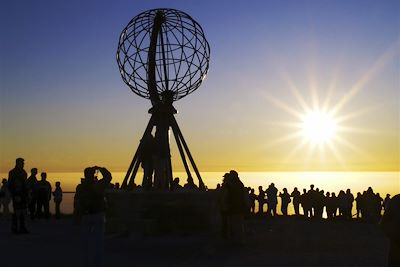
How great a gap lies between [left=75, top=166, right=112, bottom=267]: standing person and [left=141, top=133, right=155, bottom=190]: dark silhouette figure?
817cm

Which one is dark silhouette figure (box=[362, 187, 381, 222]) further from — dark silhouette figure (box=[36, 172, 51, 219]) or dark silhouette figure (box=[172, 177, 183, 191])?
dark silhouette figure (box=[36, 172, 51, 219])

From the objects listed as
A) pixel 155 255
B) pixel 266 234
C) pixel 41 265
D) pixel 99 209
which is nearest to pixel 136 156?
pixel 266 234

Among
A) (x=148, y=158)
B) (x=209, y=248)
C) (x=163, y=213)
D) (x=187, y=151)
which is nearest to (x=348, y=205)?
(x=187, y=151)

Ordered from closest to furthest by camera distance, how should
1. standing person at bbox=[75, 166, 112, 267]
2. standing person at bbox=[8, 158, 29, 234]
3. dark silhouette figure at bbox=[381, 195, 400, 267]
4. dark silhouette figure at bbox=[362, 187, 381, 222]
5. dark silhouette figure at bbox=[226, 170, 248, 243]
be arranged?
dark silhouette figure at bbox=[381, 195, 400, 267], standing person at bbox=[75, 166, 112, 267], dark silhouette figure at bbox=[226, 170, 248, 243], standing person at bbox=[8, 158, 29, 234], dark silhouette figure at bbox=[362, 187, 381, 222]

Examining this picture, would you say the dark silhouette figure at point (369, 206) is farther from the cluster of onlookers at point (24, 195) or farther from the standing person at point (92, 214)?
the standing person at point (92, 214)

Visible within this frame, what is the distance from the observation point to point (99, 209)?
26.8 ft

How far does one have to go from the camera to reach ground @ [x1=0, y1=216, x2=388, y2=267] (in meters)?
9.91

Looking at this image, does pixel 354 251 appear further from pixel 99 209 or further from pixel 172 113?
pixel 172 113

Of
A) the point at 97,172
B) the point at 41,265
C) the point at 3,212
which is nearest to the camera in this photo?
the point at 97,172

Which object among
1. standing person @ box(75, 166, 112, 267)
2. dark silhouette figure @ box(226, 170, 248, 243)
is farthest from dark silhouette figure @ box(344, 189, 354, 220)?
standing person @ box(75, 166, 112, 267)

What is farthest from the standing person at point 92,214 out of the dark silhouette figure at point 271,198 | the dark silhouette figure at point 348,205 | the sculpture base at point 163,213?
the dark silhouette figure at point 348,205

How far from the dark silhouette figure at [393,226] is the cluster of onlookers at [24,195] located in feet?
33.8

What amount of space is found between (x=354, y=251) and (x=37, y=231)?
30.5ft

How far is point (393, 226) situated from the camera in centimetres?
589
